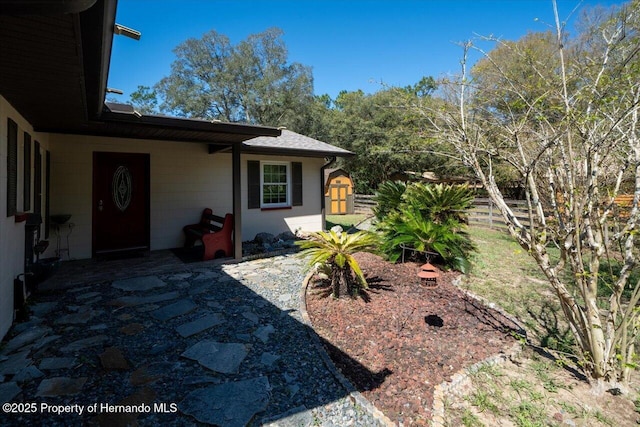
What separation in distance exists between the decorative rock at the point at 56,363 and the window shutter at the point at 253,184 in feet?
17.9

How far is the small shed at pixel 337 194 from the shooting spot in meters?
17.5

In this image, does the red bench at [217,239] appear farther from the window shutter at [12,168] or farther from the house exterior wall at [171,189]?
the window shutter at [12,168]

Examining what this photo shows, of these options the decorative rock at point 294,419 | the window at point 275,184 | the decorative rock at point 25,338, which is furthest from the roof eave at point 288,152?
the decorative rock at point 294,419

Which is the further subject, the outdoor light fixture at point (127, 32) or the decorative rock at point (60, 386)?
the outdoor light fixture at point (127, 32)

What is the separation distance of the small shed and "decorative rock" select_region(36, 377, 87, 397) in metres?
15.2

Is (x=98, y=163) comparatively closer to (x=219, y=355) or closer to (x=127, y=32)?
(x=127, y=32)

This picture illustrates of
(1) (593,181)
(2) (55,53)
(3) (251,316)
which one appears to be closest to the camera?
(2) (55,53)

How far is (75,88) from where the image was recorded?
9.80 ft

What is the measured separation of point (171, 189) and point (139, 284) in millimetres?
2839

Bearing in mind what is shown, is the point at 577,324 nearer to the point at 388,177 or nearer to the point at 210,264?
the point at 210,264

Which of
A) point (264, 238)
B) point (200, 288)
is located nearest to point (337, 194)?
point (264, 238)

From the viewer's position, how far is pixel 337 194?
1756 cm

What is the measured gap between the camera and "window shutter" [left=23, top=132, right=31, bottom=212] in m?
3.92

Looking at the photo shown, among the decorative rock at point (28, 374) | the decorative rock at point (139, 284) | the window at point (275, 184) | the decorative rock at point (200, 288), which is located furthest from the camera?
the window at point (275, 184)
